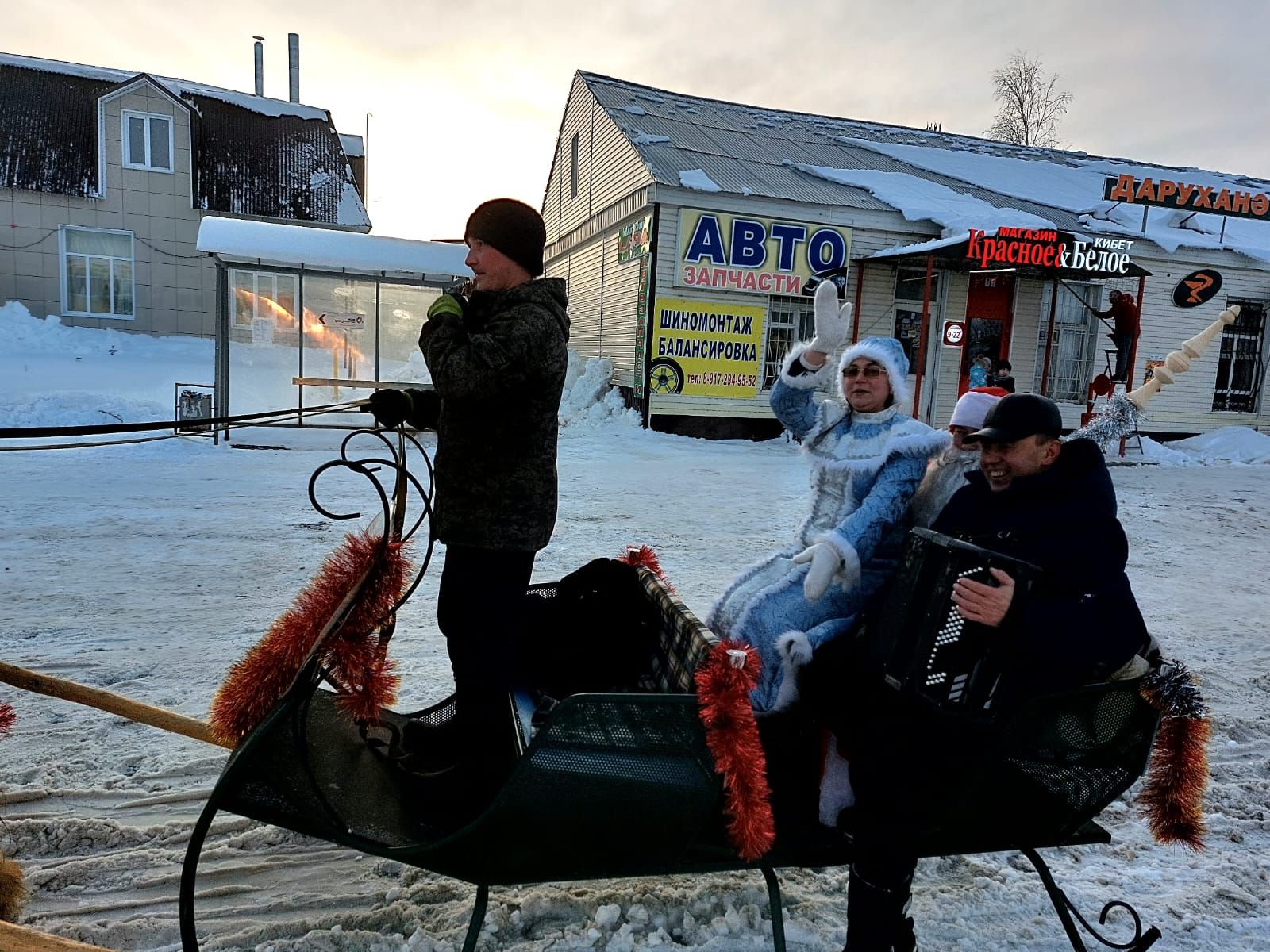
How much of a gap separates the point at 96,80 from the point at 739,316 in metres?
20.2

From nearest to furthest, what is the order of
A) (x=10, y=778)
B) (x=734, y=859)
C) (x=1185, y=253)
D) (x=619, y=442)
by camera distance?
(x=734, y=859) → (x=10, y=778) → (x=619, y=442) → (x=1185, y=253)

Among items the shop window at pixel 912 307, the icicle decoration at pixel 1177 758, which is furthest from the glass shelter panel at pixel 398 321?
the icicle decoration at pixel 1177 758

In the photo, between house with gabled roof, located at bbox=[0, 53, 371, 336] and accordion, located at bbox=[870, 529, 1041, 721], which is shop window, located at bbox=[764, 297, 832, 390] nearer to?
accordion, located at bbox=[870, 529, 1041, 721]

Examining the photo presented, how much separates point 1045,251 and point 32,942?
14.2 m

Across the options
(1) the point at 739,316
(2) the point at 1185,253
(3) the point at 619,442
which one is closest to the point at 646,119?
(1) the point at 739,316

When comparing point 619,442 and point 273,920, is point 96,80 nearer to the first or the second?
point 619,442

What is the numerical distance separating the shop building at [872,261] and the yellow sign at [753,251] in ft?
0.09

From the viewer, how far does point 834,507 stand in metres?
2.91

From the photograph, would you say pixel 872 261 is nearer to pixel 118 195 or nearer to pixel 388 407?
pixel 388 407

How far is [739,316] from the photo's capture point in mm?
14391

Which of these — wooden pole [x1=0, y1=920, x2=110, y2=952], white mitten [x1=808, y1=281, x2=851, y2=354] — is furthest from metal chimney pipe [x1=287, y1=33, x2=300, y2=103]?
wooden pole [x1=0, y1=920, x2=110, y2=952]

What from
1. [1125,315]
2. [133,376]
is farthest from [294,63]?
[1125,315]

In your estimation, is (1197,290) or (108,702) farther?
(1197,290)

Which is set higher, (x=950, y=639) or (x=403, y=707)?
(x=950, y=639)
